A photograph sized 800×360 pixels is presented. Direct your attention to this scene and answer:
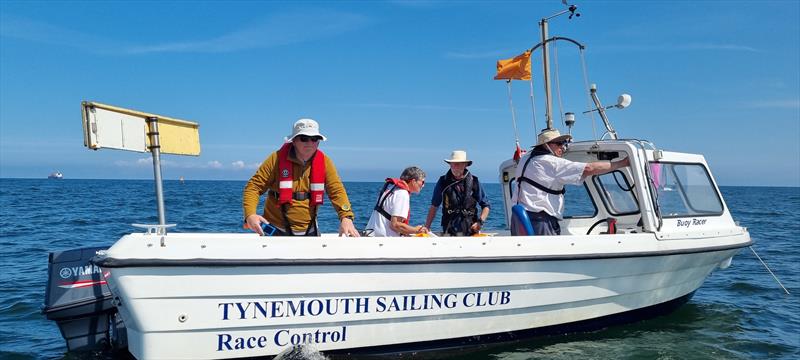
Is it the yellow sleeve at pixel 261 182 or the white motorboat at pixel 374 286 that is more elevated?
the yellow sleeve at pixel 261 182

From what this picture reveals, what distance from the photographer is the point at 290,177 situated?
4.09m

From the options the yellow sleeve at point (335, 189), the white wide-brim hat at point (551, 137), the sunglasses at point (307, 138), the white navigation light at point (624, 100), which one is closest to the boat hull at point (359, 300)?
the yellow sleeve at point (335, 189)

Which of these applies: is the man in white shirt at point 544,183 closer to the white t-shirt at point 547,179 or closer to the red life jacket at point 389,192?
the white t-shirt at point 547,179

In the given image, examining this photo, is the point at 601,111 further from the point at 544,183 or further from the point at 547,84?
the point at 544,183

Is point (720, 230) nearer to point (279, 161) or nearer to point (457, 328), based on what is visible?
point (457, 328)

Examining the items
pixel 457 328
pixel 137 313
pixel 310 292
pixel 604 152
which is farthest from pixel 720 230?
pixel 137 313

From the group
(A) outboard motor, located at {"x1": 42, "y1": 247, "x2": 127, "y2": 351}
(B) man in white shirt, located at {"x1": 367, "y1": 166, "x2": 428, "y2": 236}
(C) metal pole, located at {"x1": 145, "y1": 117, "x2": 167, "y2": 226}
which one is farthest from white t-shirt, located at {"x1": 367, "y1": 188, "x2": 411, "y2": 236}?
(A) outboard motor, located at {"x1": 42, "y1": 247, "x2": 127, "y2": 351}

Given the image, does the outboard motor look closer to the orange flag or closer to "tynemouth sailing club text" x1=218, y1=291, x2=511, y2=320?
"tynemouth sailing club text" x1=218, y1=291, x2=511, y2=320

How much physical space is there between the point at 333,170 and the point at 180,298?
4.92 ft

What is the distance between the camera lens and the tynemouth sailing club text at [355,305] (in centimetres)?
361

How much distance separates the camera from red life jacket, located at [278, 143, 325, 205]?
4086mm

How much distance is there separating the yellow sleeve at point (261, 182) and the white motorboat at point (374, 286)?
287 millimetres

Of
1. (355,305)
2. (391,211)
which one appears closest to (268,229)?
(355,305)

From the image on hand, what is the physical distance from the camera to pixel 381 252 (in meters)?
3.85
